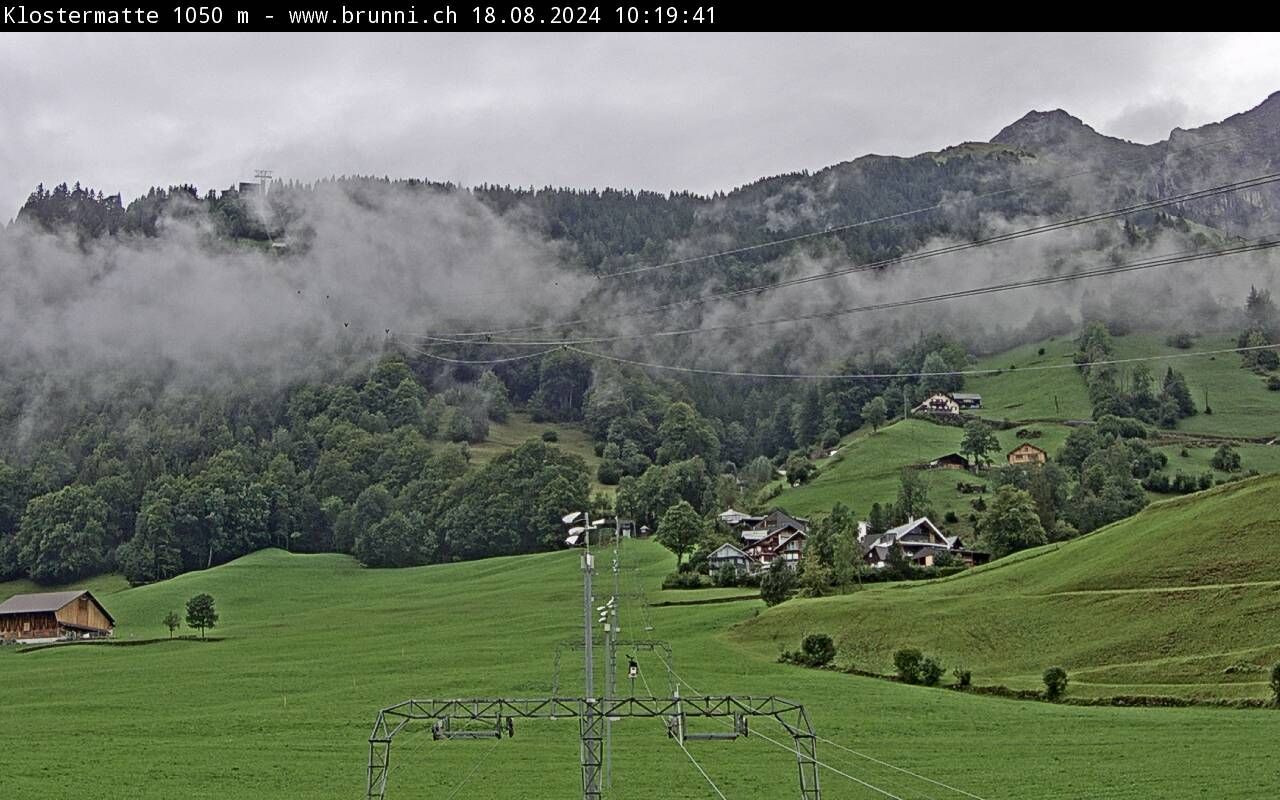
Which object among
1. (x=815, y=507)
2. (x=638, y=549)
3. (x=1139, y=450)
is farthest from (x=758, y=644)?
(x=1139, y=450)

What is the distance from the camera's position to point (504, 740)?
6700 cm

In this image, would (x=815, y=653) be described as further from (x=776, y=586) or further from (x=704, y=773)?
(x=704, y=773)

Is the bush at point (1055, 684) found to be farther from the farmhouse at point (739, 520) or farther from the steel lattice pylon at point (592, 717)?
the farmhouse at point (739, 520)

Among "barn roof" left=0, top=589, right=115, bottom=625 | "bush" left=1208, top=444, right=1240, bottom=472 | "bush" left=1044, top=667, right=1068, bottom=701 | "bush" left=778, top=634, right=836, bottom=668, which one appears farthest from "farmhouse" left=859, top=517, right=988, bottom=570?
"barn roof" left=0, top=589, right=115, bottom=625

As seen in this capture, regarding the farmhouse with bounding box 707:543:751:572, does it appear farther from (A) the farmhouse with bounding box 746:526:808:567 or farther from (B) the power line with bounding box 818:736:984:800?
(B) the power line with bounding box 818:736:984:800

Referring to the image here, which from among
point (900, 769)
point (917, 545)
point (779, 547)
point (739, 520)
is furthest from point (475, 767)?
point (739, 520)

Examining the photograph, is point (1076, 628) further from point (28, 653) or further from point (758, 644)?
point (28, 653)

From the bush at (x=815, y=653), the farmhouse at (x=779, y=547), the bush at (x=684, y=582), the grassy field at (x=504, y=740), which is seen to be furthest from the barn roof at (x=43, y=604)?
the bush at (x=815, y=653)

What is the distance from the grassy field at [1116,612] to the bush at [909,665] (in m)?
3.88

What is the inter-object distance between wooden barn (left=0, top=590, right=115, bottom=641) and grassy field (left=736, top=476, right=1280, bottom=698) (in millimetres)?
74763

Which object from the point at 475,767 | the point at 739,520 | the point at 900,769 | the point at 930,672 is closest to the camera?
the point at 900,769

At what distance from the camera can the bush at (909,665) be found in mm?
83312

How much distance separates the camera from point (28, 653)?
124875mm

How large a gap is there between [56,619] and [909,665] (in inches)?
3706
